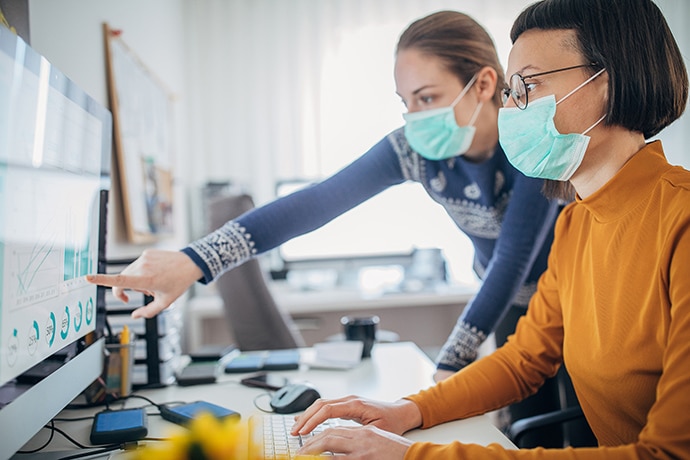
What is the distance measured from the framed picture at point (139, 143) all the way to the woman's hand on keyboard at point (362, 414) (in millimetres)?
1182

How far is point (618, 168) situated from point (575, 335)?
10.5 inches

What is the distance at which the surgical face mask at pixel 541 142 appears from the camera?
2.74 ft

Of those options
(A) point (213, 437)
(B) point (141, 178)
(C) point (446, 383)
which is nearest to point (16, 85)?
(A) point (213, 437)

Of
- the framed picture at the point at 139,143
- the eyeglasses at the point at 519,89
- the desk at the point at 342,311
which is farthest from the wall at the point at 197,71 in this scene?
the eyeglasses at the point at 519,89

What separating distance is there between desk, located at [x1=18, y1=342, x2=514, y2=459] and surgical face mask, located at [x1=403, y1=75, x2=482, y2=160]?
52 cm

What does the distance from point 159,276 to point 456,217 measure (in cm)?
76

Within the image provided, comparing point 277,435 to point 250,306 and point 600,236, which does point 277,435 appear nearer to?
point 600,236

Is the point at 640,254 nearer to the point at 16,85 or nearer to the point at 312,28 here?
the point at 16,85


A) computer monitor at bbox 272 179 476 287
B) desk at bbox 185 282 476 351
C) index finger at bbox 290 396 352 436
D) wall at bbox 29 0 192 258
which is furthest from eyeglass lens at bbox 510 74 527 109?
computer monitor at bbox 272 179 476 287

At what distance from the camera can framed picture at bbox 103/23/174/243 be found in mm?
1689

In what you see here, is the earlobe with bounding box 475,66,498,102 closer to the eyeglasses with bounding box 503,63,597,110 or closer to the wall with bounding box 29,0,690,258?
the eyeglasses with bounding box 503,63,597,110

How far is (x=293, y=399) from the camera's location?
96cm

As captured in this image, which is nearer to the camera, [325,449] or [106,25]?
[325,449]

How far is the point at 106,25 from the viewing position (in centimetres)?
166
